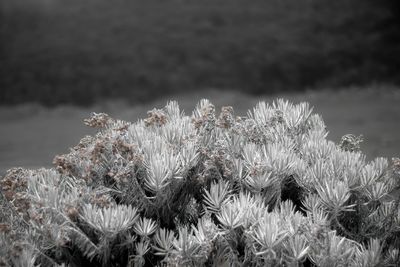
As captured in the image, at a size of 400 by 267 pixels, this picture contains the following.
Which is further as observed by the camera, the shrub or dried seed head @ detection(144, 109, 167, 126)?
dried seed head @ detection(144, 109, 167, 126)

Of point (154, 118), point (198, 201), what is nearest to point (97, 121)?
point (154, 118)

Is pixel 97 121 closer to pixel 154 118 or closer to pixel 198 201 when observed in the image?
pixel 154 118

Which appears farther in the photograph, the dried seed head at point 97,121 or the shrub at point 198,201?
the dried seed head at point 97,121

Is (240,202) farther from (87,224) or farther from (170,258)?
(87,224)

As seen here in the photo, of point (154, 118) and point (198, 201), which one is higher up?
point (154, 118)

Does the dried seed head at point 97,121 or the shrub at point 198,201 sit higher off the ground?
the dried seed head at point 97,121

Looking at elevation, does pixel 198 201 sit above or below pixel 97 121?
below

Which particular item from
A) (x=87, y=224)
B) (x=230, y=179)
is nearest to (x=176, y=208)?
(x=230, y=179)

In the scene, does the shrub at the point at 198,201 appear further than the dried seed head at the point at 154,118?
No
